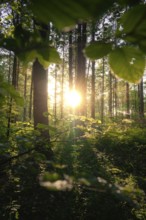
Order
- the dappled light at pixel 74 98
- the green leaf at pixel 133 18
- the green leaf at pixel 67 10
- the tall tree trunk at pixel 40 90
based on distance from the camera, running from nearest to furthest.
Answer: the green leaf at pixel 67 10
the green leaf at pixel 133 18
the tall tree trunk at pixel 40 90
the dappled light at pixel 74 98

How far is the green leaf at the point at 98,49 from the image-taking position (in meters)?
0.47

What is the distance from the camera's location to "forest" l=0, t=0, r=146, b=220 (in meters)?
0.39

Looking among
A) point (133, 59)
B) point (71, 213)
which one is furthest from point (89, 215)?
point (133, 59)

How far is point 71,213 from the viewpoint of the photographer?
3615mm

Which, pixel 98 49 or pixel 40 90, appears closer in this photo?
pixel 98 49

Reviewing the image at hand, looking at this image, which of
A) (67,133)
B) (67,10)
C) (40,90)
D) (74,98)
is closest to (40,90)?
(40,90)

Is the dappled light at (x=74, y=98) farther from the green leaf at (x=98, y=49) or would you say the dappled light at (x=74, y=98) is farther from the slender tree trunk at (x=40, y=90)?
the green leaf at (x=98, y=49)

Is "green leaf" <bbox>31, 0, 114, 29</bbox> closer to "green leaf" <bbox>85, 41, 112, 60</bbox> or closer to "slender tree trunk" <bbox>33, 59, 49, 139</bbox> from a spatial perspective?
"green leaf" <bbox>85, 41, 112, 60</bbox>

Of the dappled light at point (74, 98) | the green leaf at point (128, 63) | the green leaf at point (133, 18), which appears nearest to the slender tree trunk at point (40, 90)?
the dappled light at point (74, 98)

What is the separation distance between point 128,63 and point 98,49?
0.08 meters

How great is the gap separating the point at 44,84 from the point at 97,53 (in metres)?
5.80

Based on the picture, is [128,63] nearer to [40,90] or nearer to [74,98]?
[40,90]

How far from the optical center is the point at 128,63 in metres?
0.49

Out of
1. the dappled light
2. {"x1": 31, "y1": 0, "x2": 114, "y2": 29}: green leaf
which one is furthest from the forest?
the dappled light
